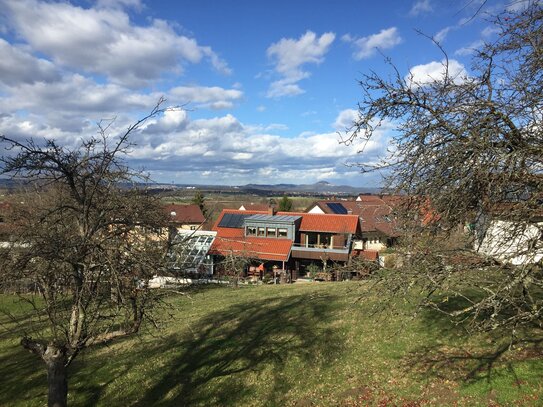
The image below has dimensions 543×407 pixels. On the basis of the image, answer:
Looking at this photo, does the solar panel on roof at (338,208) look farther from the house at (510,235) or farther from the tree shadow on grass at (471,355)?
the house at (510,235)

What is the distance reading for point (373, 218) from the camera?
7.43 m

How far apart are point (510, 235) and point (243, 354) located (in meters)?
10.2

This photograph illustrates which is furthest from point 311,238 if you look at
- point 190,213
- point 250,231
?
point 190,213

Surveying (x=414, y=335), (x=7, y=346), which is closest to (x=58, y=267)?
(x=414, y=335)

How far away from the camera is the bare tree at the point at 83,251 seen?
7.15m

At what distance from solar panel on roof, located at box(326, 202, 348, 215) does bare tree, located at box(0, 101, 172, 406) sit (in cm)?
5536

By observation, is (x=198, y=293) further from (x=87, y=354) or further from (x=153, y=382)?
(x=153, y=382)

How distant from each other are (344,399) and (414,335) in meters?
4.15

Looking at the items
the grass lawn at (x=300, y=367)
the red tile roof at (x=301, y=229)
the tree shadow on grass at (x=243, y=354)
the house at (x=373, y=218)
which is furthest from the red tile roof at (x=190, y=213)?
the tree shadow on grass at (x=243, y=354)

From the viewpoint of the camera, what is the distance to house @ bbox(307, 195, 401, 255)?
6.86 meters

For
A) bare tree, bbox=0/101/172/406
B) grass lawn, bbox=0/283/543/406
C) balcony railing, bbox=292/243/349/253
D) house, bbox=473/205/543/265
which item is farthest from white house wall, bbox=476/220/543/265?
balcony railing, bbox=292/243/349/253

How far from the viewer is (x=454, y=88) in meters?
5.57

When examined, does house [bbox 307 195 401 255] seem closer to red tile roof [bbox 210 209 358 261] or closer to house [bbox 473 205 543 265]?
house [bbox 473 205 543 265]

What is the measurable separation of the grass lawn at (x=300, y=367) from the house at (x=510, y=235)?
220 centimetres
